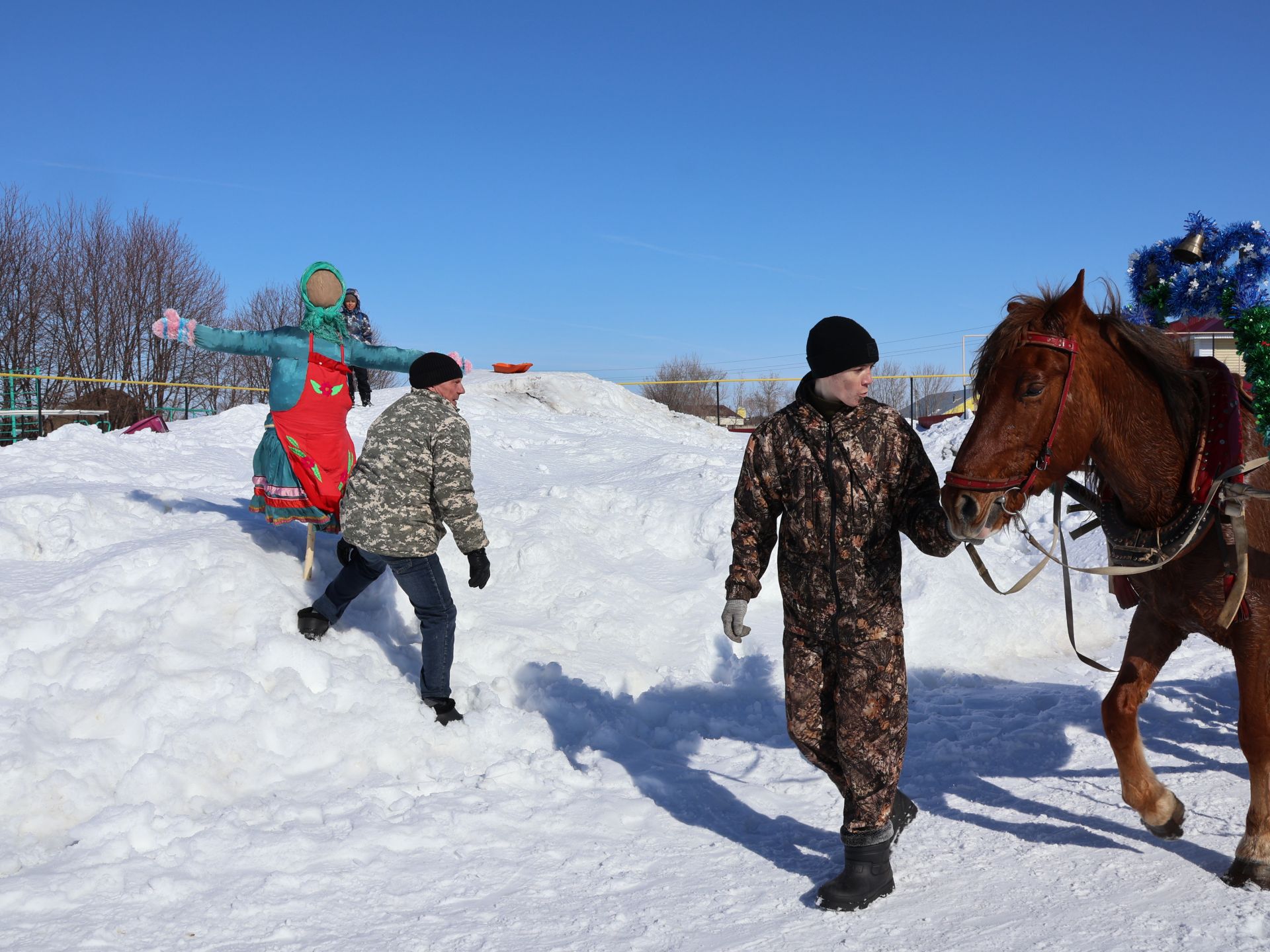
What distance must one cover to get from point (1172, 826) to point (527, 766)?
267 cm

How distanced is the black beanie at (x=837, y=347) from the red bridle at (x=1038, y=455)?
48 cm

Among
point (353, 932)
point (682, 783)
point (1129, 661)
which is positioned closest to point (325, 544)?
point (682, 783)

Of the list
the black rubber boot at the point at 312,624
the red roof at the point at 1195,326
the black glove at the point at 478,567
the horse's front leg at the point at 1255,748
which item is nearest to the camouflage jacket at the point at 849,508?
the horse's front leg at the point at 1255,748

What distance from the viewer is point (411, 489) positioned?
4871mm

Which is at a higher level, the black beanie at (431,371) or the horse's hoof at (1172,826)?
the black beanie at (431,371)

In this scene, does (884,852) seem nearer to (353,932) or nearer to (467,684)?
(353,932)

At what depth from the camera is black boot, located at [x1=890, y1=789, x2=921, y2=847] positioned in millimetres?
3758

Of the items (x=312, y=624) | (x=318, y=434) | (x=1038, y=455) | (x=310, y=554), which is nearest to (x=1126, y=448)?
(x=1038, y=455)

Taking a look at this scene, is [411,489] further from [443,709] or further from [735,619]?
[735,619]

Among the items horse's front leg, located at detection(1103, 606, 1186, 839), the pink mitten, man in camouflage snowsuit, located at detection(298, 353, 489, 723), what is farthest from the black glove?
horse's front leg, located at detection(1103, 606, 1186, 839)

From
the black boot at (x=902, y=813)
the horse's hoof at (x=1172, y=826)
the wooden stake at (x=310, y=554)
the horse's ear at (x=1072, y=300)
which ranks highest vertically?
the horse's ear at (x=1072, y=300)

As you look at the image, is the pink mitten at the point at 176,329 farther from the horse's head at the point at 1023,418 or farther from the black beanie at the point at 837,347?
the horse's head at the point at 1023,418

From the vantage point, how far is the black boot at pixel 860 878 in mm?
3246

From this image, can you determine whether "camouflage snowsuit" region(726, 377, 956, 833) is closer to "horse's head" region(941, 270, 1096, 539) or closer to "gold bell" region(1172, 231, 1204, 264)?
"horse's head" region(941, 270, 1096, 539)
